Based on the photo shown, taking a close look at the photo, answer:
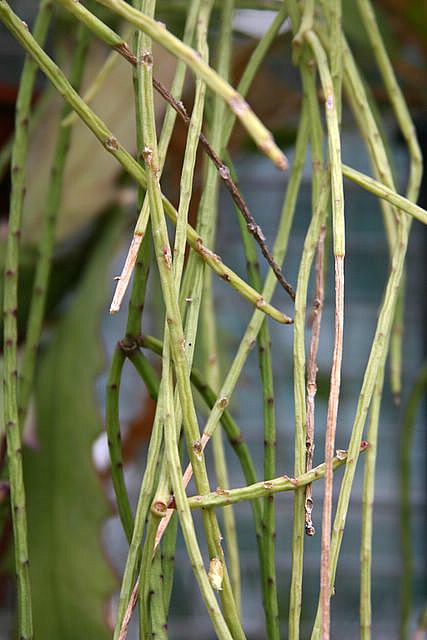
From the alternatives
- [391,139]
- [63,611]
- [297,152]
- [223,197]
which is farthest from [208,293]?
[391,139]

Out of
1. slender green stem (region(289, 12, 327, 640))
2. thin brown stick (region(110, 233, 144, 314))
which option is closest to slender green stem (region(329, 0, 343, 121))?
slender green stem (region(289, 12, 327, 640))

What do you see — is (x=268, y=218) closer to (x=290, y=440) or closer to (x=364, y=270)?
(x=364, y=270)

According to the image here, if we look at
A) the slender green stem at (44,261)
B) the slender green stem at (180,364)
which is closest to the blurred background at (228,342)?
the slender green stem at (44,261)

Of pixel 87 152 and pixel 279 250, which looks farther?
pixel 87 152

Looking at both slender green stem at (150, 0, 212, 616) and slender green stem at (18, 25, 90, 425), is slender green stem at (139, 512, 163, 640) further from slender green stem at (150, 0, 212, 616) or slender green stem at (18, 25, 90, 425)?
slender green stem at (18, 25, 90, 425)

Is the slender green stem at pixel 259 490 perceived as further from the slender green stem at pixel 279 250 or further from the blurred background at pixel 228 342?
the blurred background at pixel 228 342

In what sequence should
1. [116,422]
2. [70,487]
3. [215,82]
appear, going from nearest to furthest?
1. [215,82]
2. [116,422]
3. [70,487]

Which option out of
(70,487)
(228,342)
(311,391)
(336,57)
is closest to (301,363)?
(311,391)

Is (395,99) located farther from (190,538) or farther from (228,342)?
(228,342)
